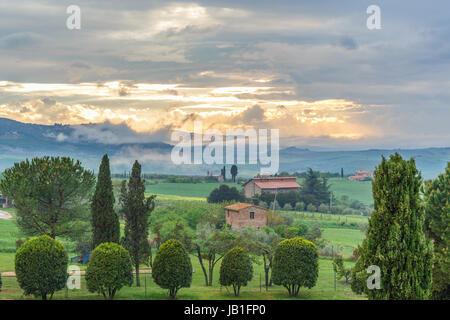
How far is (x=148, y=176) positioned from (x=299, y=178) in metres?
41.2

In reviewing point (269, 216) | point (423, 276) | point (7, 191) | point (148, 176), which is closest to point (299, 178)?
point (148, 176)

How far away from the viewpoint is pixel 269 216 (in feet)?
188

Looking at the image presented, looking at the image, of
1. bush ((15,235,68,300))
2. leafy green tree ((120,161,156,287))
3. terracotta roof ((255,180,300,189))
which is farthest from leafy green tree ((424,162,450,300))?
terracotta roof ((255,180,300,189))

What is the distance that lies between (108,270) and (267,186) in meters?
64.0

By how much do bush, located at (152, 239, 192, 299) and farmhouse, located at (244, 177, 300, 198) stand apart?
59098 mm

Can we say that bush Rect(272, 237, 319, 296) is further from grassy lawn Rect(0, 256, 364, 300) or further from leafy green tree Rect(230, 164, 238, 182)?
leafy green tree Rect(230, 164, 238, 182)

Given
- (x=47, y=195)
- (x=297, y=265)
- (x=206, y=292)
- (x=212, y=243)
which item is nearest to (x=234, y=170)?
(x=212, y=243)

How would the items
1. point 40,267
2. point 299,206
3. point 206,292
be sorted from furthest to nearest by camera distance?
1. point 299,206
2. point 206,292
3. point 40,267

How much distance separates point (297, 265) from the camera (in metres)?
28.3

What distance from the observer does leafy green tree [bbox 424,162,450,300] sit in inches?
891

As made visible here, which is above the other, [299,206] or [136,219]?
[299,206]

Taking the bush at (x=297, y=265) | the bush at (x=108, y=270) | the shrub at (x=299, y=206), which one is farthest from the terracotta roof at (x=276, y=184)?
the bush at (x=108, y=270)

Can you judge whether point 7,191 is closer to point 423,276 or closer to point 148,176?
point 423,276

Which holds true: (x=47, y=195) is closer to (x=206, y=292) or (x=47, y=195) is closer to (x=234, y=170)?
(x=206, y=292)
